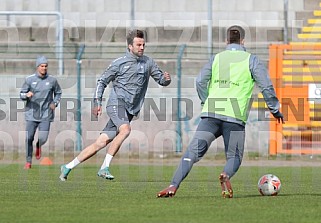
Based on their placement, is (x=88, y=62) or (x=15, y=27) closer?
(x=88, y=62)

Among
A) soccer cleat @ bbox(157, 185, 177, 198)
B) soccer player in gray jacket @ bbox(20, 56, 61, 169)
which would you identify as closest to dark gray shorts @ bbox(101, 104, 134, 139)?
soccer cleat @ bbox(157, 185, 177, 198)

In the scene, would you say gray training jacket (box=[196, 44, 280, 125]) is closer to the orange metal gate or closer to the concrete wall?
the orange metal gate

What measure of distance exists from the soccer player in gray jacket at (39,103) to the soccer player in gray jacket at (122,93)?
5.34 meters

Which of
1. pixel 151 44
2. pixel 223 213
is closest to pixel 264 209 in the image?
pixel 223 213

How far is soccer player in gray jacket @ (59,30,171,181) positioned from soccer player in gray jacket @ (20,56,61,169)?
→ 5339mm

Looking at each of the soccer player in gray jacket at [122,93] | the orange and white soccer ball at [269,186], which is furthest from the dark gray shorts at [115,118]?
the orange and white soccer ball at [269,186]

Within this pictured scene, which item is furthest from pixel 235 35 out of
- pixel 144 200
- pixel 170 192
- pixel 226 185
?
pixel 144 200

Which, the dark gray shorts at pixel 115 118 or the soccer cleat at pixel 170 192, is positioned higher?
the dark gray shorts at pixel 115 118

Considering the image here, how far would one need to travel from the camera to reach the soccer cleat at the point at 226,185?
419 inches

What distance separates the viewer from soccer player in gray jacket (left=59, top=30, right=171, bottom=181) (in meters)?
13.8

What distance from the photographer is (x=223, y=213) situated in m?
9.38

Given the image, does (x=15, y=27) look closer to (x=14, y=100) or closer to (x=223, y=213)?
(x=14, y=100)

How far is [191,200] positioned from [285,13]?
15.5m

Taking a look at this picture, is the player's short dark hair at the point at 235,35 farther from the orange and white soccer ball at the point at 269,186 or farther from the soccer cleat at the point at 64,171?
the soccer cleat at the point at 64,171
